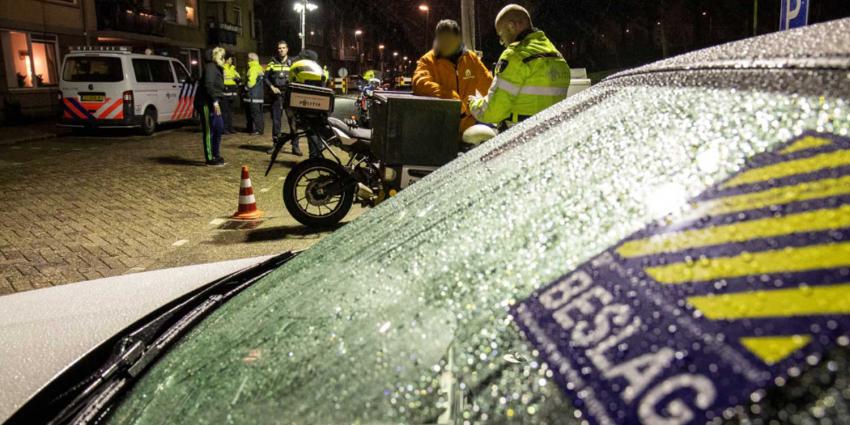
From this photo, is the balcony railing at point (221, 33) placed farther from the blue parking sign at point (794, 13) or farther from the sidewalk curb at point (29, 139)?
the blue parking sign at point (794, 13)

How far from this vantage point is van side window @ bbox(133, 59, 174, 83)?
15.7 metres

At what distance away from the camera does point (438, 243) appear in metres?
1.08

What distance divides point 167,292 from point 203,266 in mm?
342

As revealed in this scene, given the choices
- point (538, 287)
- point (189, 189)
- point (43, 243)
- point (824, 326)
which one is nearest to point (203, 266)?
point (538, 287)

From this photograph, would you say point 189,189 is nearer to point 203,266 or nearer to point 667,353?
point 203,266

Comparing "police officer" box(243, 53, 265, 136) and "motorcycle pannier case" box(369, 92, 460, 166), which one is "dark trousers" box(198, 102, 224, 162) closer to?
"police officer" box(243, 53, 265, 136)

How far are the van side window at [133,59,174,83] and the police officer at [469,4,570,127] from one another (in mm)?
13356

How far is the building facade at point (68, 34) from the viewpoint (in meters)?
19.5

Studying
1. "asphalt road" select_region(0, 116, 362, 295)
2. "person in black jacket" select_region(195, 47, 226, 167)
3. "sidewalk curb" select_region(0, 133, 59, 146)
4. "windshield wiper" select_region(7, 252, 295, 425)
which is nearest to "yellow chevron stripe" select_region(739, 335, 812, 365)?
"windshield wiper" select_region(7, 252, 295, 425)

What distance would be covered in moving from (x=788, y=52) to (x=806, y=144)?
0.19 meters

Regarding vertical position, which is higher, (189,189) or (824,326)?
(824,326)

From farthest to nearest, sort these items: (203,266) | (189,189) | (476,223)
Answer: (189,189) → (203,266) → (476,223)

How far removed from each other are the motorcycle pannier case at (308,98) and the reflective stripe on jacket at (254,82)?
833cm

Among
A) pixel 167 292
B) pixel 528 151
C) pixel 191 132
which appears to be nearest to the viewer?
pixel 528 151
